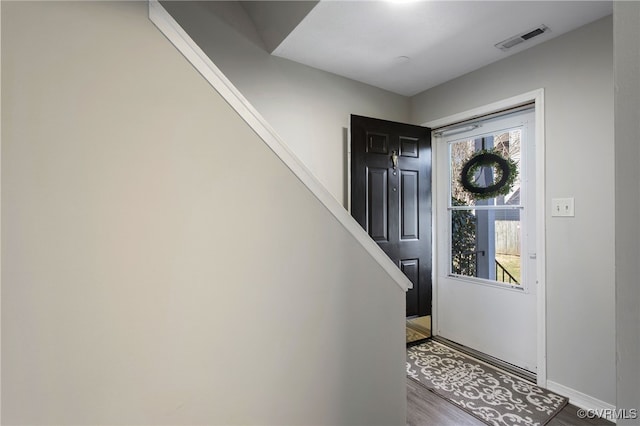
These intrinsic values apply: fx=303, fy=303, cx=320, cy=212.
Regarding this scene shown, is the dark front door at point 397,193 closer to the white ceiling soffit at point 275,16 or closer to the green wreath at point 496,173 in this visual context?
the green wreath at point 496,173

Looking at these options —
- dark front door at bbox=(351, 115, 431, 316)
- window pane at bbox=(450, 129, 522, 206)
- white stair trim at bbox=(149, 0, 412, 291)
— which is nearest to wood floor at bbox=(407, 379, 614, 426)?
dark front door at bbox=(351, 115, 431, 316)

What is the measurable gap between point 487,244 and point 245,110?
243 centimetres

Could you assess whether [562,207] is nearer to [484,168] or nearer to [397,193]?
[484,168]

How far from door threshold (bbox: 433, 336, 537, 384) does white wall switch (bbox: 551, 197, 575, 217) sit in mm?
1208

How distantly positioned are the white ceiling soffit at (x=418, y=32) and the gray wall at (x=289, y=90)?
145mm

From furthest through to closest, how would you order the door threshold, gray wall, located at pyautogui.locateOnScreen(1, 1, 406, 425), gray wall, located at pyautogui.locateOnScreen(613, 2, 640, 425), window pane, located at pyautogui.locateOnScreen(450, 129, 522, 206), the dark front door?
the dark front door < window pane, located at pyautogui.locateOnScreen(450, 129, 522, 206) < the door threshold < gray wall, located at pyautogui.locateOnScreen(1, 1, 406, 425) < gray wall, located at pyautogui.locateOnScreen(613, 2, 640, 425)

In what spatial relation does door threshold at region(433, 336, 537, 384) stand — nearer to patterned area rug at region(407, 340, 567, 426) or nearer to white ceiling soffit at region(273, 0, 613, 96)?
patterned area rug at region(407, 340, 567, 426)

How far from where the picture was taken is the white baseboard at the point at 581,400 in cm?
183

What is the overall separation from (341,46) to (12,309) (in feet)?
7.18

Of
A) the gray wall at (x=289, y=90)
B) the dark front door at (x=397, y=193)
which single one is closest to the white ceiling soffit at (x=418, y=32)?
the gray wall at (x=289, y=90)

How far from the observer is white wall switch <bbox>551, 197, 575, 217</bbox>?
6.47 ft

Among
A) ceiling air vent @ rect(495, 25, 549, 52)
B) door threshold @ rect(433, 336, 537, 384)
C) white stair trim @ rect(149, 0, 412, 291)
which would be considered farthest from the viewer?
door threshold @ rect(433, 336, 537, 384)

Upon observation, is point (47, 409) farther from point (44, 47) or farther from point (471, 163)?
point (471, 163)

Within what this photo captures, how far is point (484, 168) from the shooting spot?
2.64m
